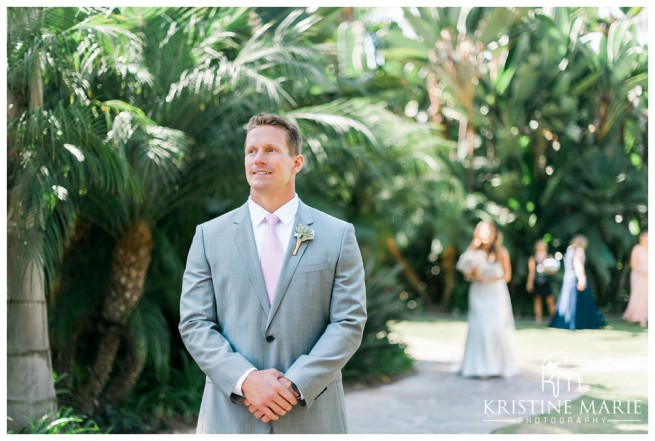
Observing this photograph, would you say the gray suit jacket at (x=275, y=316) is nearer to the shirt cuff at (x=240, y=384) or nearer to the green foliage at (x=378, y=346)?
the shirt cuff at (x=240, y=384)

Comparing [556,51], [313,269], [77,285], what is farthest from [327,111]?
[556,51]

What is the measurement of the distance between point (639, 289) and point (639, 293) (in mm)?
265

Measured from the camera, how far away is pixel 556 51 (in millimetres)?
15531

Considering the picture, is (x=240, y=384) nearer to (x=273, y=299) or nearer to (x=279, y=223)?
(x=273, y=299)

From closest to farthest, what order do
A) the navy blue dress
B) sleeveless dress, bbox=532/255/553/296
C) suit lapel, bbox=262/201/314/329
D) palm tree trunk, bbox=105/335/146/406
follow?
1. suit lapel, bbox=262/201/314/329
2. palm tree trunk, bbox=105/335/146/406
3. the navy blue dress
4. sleeveless dress, bbox=532/255/553/296

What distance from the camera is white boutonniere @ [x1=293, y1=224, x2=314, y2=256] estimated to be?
277 centimetres

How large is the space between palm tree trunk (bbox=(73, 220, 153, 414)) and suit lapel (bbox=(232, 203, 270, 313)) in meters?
3.60

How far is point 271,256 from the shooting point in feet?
9.25

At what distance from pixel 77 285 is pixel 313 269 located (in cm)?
477

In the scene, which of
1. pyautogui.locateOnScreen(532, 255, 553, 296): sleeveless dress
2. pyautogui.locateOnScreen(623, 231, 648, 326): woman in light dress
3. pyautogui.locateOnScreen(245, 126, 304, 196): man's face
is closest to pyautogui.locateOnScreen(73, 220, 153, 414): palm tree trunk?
pyautogui.locateOnScreen(245, 126, 304, 196): man's face

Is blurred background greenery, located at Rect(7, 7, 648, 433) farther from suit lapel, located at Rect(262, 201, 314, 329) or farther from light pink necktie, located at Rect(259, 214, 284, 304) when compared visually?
suit lapel, located at Rect(262, 201, 314, 329)

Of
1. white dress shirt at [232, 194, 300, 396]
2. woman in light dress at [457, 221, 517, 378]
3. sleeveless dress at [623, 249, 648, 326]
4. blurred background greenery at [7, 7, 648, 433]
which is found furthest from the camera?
sleeveless dress at [623, 249, 648, 326]

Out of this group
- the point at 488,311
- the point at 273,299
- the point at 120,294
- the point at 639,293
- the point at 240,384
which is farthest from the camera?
the point at 639,293

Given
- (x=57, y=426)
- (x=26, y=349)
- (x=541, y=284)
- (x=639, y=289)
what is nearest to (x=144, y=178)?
(x=26, y=349)
